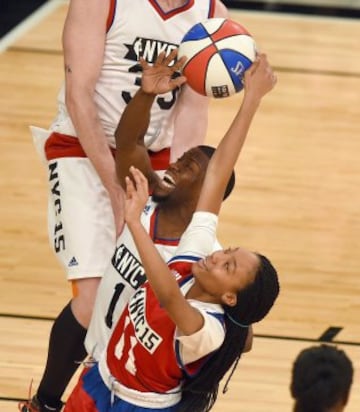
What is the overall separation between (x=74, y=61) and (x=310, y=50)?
674cm

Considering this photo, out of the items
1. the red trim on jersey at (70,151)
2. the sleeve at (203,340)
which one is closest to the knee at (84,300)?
the red trim on jersey at (70,151)

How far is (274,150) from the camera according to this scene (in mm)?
8797

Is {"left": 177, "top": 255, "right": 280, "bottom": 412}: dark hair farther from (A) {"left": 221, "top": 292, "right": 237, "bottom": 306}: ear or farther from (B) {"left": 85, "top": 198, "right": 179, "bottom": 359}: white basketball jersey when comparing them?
(B) {"left": 85, "top": 198, "right": 179, "bottom": 359}: white basketball jersey

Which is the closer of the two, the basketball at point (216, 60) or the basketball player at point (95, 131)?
the basketball at point (216, 60)

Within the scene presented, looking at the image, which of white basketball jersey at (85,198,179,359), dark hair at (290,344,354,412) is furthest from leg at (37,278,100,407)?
dark hair at (290,344,354,412)

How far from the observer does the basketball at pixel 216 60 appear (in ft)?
14.7

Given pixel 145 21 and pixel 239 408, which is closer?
pixel 145 21

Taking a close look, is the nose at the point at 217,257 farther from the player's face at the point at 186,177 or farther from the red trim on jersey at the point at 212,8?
the red trim on jersey at the point at 212,8

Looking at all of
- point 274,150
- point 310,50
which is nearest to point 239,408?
point 274,150

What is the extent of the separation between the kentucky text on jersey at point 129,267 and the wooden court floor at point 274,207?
1146 millimetres

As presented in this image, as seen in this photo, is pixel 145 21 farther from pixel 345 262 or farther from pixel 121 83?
pixel 345 262

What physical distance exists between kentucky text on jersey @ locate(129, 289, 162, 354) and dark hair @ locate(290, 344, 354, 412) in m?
0.64

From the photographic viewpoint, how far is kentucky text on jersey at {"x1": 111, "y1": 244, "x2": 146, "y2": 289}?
4449mm

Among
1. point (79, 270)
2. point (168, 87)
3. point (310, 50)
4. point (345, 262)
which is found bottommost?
point (310, 50)
